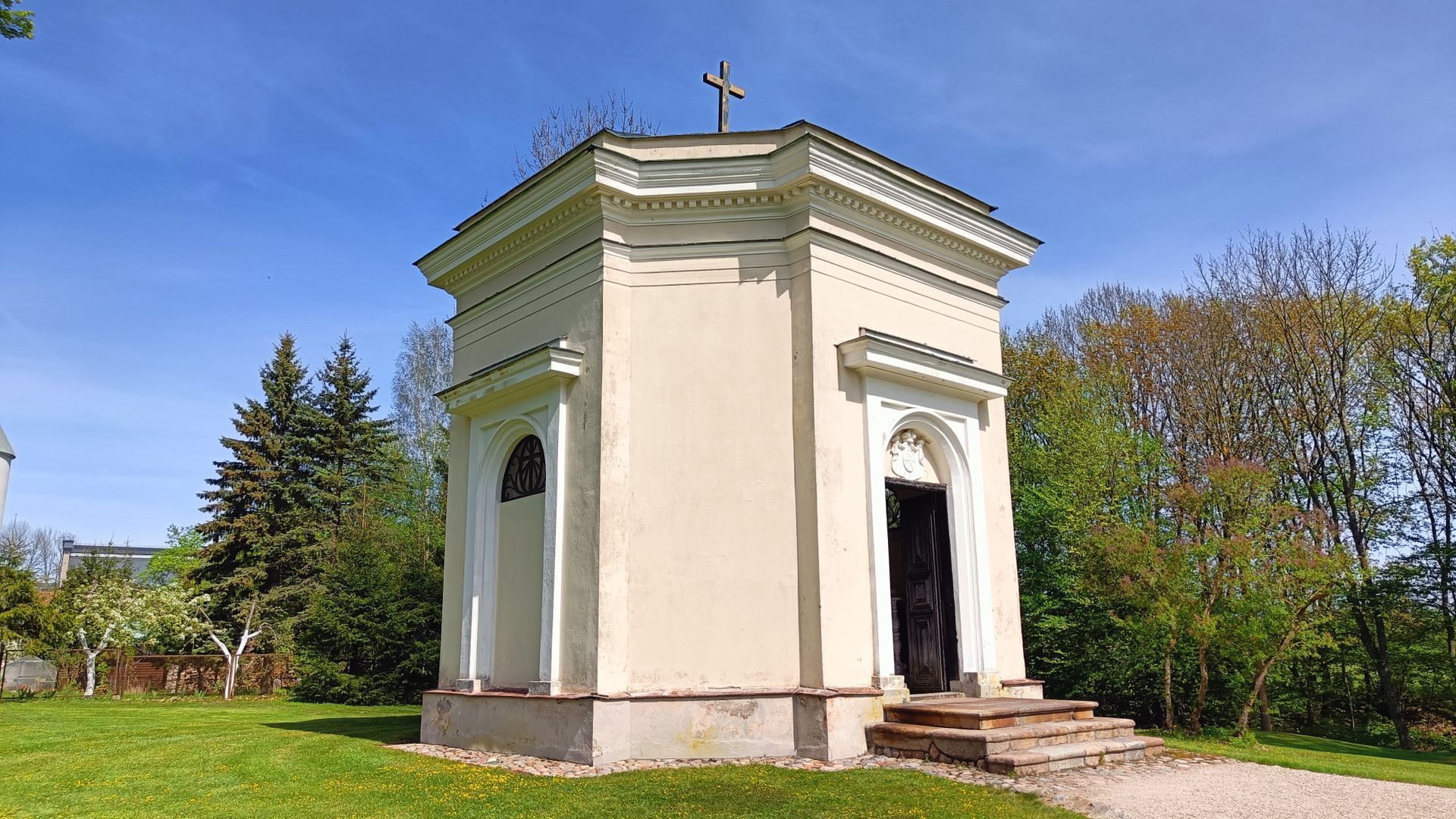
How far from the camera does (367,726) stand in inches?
547

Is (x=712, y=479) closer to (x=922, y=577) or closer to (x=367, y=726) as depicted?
(x=922, y=577)

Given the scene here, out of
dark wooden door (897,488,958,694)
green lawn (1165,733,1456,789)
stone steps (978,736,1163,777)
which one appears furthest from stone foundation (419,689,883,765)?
green lawn (1165,733,1456,789)

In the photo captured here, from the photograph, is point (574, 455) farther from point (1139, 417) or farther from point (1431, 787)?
point (1139, 417)

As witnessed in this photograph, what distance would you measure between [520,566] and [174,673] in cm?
2051

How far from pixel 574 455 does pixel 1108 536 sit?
29.3ft

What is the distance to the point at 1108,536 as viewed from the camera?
570 inches

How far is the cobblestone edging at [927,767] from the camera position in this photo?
7.33 metres

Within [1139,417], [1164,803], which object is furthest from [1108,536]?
[1139,417]

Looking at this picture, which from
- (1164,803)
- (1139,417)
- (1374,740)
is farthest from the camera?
(1139,417)

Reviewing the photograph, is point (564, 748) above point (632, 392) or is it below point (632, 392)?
below

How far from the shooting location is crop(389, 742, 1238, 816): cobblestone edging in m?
7.33

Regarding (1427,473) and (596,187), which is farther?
(1427,473)

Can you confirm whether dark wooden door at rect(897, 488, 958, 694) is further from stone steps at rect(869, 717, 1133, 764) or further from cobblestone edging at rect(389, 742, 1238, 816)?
cobblestone edging at rect(389, 742, 1238, 816)

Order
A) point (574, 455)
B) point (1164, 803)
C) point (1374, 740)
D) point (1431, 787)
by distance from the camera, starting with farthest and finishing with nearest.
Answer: point (1374, 740)
point (574, 455)
point (1431, 787)
point (1164, 803)
